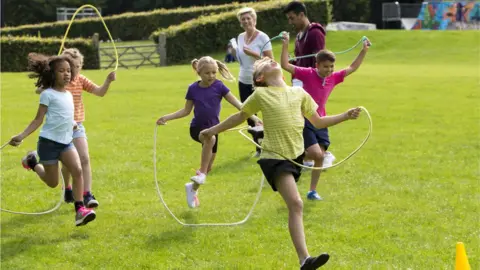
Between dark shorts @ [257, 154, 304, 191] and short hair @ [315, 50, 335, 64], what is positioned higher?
short hair @ [315, 50, 335, 64]

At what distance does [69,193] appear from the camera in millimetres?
9500

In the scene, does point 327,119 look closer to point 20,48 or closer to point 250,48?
point 250,48

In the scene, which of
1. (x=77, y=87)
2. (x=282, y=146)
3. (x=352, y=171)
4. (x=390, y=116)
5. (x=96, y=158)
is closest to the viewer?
(x=282, y=146)

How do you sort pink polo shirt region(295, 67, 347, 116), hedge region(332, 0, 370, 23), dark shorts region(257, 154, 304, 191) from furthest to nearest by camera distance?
hedge region(332, 0, 370, 23)
pink polo shirt region(295, 67, 347, 116)
dark shorts region(257, 154, 304, 191)

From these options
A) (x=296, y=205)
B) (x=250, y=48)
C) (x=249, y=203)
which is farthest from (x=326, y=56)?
(x=250, y=48)

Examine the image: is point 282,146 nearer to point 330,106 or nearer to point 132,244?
point 132,244

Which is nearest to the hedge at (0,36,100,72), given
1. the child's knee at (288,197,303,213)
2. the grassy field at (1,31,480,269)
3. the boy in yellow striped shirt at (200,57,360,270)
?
the grassy field at (1,31,480,269)

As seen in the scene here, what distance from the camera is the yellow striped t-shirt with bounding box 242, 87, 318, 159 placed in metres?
6.39

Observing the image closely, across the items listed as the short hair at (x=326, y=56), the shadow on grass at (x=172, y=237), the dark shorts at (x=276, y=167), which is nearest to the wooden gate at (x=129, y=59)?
the short hair at (x=326, y=56)

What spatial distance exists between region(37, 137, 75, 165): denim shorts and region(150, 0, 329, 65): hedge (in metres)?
32.3

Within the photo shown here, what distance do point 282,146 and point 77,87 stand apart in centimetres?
335

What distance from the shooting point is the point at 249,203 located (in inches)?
359

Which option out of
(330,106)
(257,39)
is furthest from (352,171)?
(330,106)

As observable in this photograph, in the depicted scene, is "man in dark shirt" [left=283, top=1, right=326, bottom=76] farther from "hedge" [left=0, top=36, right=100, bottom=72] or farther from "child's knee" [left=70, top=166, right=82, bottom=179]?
"hedge" [left=0, top=36, right=100, bottom=72]
